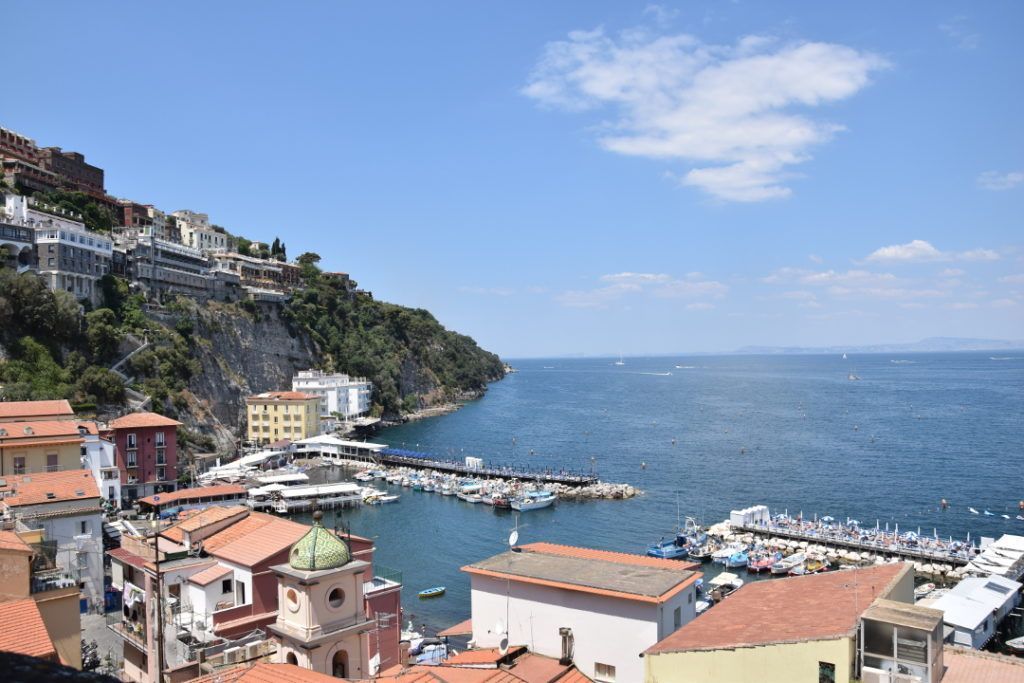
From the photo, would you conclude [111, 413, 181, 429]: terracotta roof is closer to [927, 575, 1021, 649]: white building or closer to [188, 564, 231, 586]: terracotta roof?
[188, 564, 231, 586]: terracotta roof

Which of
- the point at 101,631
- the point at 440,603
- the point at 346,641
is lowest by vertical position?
the point at 440,603

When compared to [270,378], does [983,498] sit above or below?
below

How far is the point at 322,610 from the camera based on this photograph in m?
13.4

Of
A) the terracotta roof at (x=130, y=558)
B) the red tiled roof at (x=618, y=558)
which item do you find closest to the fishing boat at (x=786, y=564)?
the red tiled roof at (x=618, y=558)

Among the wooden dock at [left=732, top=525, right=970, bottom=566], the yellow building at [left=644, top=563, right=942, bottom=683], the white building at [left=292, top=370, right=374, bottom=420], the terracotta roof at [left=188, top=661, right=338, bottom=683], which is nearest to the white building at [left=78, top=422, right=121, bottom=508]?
the terracotta roof at [left=188, top=661, right=338, bottom=683]

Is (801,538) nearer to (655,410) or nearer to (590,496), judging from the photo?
(590,496)

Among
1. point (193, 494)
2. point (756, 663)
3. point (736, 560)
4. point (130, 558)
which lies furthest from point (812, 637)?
point (193, 494)

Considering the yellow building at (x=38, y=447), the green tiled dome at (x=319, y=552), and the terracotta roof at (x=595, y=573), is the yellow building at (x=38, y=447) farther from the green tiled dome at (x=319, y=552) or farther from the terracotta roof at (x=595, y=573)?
the terracotta roof at (x=595, y=573)

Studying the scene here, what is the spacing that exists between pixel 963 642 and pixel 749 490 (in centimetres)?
3005

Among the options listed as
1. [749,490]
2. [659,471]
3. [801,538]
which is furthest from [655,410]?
[801,538]

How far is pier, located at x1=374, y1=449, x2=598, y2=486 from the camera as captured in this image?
2387 inches

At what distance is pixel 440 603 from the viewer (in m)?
32.7

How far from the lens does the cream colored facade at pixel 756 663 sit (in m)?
10.5

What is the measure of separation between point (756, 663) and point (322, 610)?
7868mm
